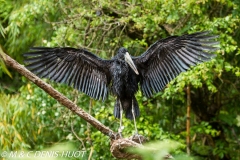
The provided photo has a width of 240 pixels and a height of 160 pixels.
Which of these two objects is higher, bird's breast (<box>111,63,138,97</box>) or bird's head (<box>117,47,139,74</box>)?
bird's head (<box>117,47,139,74</box>)

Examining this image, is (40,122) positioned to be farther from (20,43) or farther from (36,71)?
(36,71)

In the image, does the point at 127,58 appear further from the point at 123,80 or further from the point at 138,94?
the point at 138,94

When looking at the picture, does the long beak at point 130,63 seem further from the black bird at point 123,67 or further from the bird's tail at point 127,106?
the bird's tail at point 127,106

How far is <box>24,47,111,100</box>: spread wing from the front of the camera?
445 cm

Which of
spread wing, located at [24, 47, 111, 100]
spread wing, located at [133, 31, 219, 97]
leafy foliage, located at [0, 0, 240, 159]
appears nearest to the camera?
spread wing, located at [133, 31, 219, 97]

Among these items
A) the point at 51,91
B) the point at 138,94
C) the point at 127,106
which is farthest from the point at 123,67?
the point at 138,94

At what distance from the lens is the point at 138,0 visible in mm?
6113

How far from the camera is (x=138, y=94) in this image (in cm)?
593

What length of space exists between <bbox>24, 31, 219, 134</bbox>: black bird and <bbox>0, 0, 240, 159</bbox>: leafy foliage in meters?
0.79

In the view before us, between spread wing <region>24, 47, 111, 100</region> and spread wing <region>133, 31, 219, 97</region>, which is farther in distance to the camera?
spread wing <region>24, 47, 111, 100</region>

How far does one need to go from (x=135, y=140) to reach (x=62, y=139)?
2789 millimetres

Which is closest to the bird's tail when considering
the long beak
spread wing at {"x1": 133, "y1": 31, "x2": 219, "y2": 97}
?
spread wing at {"x1": 133, "y1": 31, "x2": 219, "y2": 97}

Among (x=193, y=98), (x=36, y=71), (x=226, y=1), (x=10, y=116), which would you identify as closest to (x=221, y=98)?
(x=193, y=98)

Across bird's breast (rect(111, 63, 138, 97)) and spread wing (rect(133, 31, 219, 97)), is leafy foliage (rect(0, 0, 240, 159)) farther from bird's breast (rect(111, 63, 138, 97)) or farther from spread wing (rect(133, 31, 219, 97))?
bird's breast (rect(111, 63, 138, 97))
